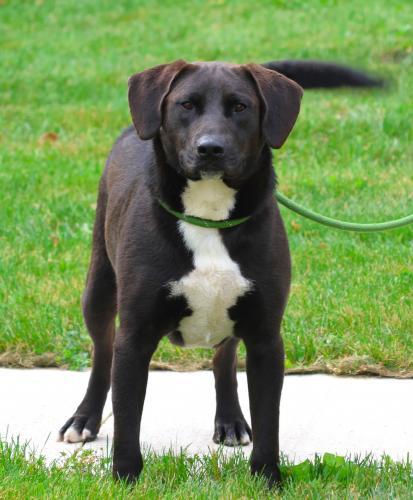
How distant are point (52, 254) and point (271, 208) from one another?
9.56 feet

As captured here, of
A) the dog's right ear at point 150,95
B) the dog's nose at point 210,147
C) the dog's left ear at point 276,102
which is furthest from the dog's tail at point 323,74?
the dog's nose at point 210,147

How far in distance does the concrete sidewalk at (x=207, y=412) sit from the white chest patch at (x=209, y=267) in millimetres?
787

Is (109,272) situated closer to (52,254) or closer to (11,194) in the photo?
(52,254)

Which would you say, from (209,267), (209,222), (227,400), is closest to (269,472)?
(227,400)

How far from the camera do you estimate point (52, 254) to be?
6.46 meters

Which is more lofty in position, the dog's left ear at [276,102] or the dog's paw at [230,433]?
the dog's left ear at [276,102]

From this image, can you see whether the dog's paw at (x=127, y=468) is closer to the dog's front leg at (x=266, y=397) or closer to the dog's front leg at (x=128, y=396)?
the dog's front leg at (x=128, y=396)

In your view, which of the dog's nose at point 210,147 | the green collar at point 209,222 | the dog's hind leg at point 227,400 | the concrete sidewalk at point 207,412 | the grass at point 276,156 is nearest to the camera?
the dog's nose at point 210,147

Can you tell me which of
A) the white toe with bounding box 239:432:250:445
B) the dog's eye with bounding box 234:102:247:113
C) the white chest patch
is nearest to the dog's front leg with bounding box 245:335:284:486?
the white chest patch

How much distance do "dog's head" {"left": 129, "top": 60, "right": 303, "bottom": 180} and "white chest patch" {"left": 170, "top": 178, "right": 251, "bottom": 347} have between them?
14 cm

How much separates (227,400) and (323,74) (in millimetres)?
1455

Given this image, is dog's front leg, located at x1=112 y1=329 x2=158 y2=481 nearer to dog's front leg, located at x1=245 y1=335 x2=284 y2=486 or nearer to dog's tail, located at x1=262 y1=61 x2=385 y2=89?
dog's front leg, located at x1=245 y1=335 x2=284 y2=486

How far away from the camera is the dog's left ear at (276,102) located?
3.61 meters

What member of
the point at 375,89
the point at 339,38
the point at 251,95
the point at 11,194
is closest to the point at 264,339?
the point at 251,95
